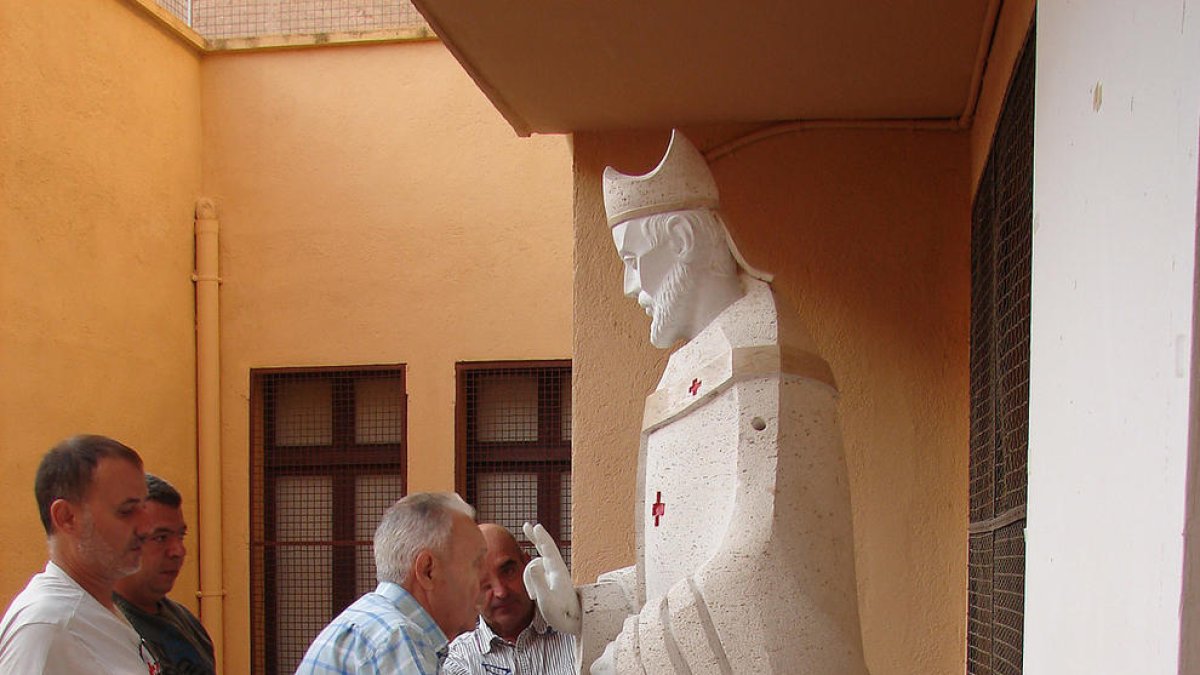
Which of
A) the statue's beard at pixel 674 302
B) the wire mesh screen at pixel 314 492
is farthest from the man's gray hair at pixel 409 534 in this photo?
the wire mesh screen at pixel 314 492

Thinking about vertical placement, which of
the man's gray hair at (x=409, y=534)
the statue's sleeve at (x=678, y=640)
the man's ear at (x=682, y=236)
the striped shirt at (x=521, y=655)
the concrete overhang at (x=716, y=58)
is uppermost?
the concrete overhang at (x=716, y=58)

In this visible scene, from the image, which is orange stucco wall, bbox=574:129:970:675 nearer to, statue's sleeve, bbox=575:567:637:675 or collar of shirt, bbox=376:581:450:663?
Answer: statue's sleeve, bbox=575:567:637:675

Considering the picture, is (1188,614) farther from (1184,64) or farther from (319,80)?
(319,80)

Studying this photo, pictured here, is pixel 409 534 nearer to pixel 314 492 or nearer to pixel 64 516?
pixel 64 516

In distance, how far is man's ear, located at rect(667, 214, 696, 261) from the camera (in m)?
2.83

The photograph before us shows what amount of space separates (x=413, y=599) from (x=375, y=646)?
0.60 feet

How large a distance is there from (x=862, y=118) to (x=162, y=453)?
5.42 metres

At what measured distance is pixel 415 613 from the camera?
8.29ft

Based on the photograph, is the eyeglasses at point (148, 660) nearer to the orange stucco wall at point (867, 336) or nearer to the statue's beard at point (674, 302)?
the statue's beard at point (674, 302)

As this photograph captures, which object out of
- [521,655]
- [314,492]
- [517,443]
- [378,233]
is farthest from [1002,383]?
[314,492]

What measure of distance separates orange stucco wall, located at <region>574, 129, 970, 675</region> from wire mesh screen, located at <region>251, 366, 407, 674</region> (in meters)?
3.66

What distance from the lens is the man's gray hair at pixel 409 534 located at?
8.46 ft

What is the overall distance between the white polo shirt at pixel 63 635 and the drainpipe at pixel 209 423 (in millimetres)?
5753

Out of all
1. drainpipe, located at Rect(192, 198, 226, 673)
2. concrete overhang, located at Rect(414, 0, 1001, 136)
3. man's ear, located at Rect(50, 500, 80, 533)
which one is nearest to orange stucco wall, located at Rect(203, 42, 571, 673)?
drainpipe, located at Rect(192, 198, 226, 673)
